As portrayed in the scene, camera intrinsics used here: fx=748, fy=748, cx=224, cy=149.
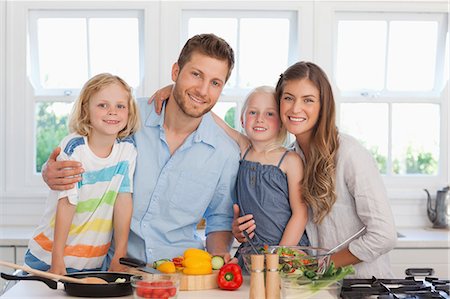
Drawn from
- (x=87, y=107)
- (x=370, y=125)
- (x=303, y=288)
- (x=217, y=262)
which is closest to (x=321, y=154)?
(x=217, y=262)

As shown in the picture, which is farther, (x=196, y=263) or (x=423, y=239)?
(x=423, y=239)

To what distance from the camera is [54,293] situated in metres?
2.52

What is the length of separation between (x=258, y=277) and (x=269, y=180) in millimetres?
862

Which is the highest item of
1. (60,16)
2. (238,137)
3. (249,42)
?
(60,16)

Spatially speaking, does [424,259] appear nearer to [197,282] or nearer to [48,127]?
[197,282]

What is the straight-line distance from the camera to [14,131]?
4.95 m

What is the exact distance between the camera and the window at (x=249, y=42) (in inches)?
199

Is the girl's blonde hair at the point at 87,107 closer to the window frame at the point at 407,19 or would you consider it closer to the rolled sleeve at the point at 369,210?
the rolled sleeve at the point at 369,210

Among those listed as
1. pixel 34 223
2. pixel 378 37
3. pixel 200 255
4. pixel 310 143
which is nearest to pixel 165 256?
pixel 200 255

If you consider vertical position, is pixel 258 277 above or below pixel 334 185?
below

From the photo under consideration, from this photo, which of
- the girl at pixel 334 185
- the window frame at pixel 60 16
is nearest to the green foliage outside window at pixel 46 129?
the window frame at pixel 60 16

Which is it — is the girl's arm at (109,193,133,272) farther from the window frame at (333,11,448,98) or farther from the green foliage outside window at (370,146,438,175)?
the green foliage outside window at (370,146,438,175)

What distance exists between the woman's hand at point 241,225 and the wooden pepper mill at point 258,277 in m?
0.71

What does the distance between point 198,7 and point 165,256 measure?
7.26 feet
